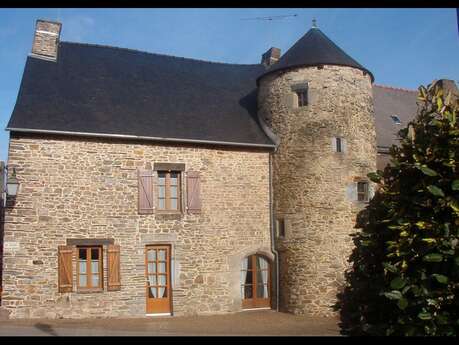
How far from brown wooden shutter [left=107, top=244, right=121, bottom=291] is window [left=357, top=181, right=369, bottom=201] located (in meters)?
6.41

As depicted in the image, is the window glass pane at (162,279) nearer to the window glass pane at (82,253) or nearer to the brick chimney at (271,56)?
the window glass pane at (82,253)

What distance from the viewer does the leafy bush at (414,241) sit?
11.8 ft

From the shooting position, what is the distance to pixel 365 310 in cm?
→ 415

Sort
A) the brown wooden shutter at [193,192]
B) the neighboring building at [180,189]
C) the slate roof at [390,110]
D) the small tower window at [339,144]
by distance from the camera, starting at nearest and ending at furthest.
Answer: the neighboring building at [180,189] < the brown wooden shutter at [193,192] < the small tower window at [339,144] < the slate roof at [390,110]

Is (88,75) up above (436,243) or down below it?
above

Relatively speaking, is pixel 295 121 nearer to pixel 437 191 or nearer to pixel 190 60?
pixel 190 60

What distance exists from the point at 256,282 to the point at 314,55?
249 inches

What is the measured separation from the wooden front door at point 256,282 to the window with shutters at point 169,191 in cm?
243

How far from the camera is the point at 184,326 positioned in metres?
10.8

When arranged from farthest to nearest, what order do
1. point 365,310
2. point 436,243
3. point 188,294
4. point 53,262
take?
point 188,294, point 53,262, point 365,310, point 436,243

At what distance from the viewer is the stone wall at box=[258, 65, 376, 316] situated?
12.9 metres

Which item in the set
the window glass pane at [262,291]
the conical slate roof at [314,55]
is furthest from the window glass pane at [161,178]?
the conical slate roof at [314,55]

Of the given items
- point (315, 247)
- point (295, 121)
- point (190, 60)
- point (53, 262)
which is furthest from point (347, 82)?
point (53, 262)

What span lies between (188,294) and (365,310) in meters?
8.99
